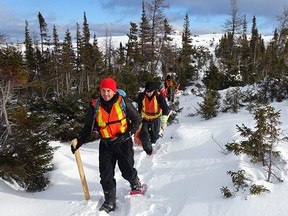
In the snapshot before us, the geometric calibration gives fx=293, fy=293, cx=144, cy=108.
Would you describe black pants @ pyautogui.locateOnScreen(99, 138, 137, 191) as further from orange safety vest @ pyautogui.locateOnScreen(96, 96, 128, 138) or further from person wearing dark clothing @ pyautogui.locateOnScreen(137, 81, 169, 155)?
person wearing dark clothing @ pyautogui.locateOnScreen(137, 81, 169, 155)

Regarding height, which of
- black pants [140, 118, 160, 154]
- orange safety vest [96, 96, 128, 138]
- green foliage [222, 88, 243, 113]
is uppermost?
orange safety vest [96, 96, 128, 138]

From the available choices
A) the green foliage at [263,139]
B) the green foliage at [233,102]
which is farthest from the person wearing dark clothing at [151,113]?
the green foliage at [233,102]

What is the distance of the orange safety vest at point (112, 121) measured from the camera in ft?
13.9

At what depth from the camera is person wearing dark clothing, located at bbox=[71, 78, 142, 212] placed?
420cm

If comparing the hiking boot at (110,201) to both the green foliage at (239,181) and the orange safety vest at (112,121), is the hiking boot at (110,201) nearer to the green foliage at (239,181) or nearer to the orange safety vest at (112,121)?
the orange safety vest at (112,121)

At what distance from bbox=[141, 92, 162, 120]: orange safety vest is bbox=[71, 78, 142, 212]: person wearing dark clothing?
7.52 ft

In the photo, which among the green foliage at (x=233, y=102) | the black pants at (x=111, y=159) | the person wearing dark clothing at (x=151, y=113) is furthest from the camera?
the green foliage at (x=233, y=102)

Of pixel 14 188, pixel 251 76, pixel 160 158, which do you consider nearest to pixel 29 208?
pixel 14 188

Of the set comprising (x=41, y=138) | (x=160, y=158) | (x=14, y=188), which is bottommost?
(x=14, y=188)

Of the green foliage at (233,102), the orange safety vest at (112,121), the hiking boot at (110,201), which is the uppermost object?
the orange safety vest at (112,121)

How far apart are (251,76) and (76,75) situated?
2476 cm

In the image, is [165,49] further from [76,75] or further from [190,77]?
[76,75]

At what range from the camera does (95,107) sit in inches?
168

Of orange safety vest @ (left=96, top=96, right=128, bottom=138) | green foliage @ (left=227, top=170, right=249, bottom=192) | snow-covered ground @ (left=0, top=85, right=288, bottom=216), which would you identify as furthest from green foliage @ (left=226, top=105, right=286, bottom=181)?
orange safety vest @ (left=96, top=96, right=128, bottom=138)
